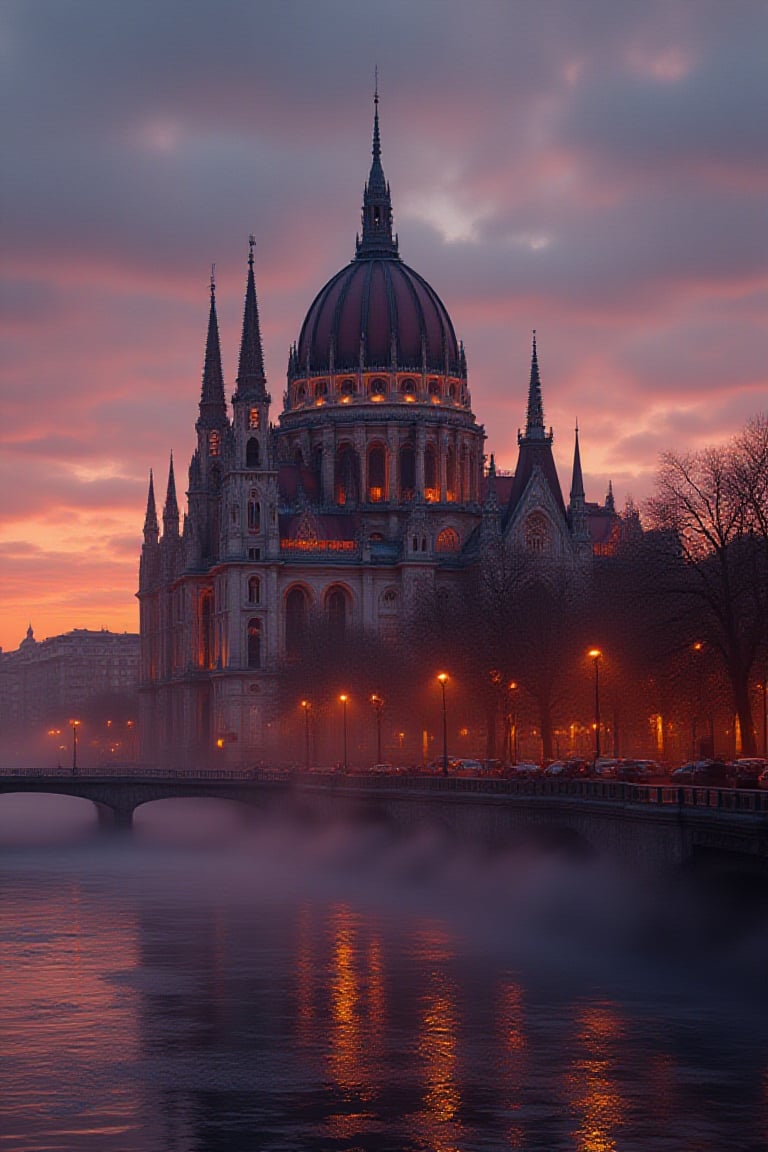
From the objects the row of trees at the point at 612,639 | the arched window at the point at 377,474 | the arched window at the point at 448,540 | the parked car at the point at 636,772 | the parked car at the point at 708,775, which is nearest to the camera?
the parked car at the point at 708,775

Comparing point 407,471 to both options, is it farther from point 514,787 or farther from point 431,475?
point 514,787

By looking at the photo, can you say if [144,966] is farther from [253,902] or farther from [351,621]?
[351,621]

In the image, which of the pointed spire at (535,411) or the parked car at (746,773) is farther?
the pointed spire at (535,411)

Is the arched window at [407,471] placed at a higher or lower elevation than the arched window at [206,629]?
higher

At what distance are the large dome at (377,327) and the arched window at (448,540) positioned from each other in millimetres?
17398

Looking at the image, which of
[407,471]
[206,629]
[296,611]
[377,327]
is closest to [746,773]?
Result: [296,611]

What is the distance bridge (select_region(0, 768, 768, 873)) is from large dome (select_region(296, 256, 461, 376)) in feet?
211

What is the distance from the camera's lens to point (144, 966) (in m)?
67.3

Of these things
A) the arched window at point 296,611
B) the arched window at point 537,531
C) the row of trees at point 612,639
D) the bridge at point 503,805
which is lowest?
the bridge at point 503,805

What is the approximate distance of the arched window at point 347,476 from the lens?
193 metres

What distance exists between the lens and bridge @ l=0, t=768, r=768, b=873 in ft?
191

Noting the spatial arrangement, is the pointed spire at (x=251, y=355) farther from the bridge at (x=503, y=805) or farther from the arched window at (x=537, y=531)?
the bridge at (x=503, y=805)

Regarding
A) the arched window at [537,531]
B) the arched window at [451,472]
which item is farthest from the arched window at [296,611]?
the arched window at [451,472]

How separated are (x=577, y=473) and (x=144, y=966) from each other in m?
127
